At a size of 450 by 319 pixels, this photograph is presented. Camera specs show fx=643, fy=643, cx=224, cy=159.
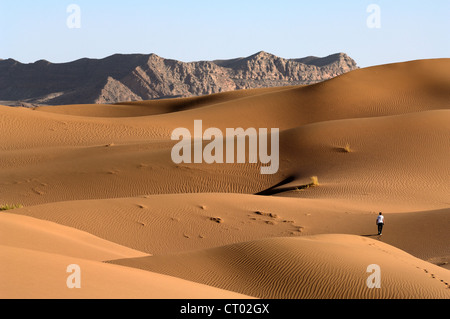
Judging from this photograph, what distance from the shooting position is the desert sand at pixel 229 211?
28.5ft

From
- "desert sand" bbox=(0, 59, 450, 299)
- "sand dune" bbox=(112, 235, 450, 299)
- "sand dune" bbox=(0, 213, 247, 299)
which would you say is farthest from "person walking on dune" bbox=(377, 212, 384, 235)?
"sand dune" bbox=(0, 213, 247, 299)

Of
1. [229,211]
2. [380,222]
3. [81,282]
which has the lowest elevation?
[81,282]

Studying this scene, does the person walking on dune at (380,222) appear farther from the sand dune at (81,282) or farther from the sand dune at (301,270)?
the sand dune at (81,282)

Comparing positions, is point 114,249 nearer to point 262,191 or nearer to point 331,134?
point 262,191

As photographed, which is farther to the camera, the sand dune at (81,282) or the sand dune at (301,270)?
the sand dune at (301,270)

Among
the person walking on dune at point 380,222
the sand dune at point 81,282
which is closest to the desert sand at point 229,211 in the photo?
the sand dune at point 81,282

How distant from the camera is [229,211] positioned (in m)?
17.2

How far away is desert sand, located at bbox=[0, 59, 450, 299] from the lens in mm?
8695

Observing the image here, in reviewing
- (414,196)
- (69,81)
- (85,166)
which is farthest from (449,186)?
(69,81)

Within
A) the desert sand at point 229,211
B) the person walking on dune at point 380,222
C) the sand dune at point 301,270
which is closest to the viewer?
the desert sand at point 229,211

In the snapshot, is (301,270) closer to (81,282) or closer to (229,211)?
(81,282)

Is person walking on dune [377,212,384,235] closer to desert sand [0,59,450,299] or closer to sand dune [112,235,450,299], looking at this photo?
desert sand [0,59,450,299]

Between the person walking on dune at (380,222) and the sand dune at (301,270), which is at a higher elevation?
the person walking on dune at (380,222)

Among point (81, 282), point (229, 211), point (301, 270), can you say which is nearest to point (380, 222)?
point (229, 211)
